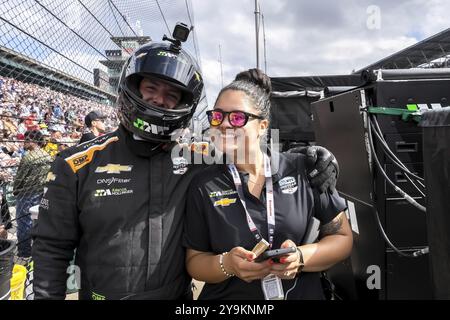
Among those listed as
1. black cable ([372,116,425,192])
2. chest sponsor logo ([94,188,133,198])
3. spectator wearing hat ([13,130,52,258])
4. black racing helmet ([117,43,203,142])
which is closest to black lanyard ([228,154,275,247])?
black racing helmet ([117,43,203,142])

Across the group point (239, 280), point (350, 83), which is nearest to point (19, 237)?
point (239, 280)

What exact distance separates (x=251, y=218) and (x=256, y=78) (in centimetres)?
82

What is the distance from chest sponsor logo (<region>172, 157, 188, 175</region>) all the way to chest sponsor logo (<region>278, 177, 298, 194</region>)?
473 millimetres

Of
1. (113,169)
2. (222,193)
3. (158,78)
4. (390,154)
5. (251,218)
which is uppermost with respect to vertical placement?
(158,78)

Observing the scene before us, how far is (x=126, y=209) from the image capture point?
1520 mm

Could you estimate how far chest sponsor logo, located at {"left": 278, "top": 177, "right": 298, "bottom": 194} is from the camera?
5.49 feet

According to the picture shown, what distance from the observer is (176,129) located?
1676mm

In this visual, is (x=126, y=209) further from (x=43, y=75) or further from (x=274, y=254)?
(x=43, y=75)

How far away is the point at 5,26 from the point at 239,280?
2.43 metres

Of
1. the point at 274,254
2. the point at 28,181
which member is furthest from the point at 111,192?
the point at 28,181

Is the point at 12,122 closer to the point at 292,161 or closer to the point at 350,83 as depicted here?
the point at 292,161

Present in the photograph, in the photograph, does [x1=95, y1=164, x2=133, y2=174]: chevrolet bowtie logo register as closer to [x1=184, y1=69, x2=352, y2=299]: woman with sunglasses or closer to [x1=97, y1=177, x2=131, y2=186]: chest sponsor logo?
[x1=97, y1=177, x2=131, y2=186]: chest sponsor logo

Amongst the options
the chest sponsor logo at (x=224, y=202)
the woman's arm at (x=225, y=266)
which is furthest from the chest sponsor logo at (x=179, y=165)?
the woman's arm at (x=225, y=266)
